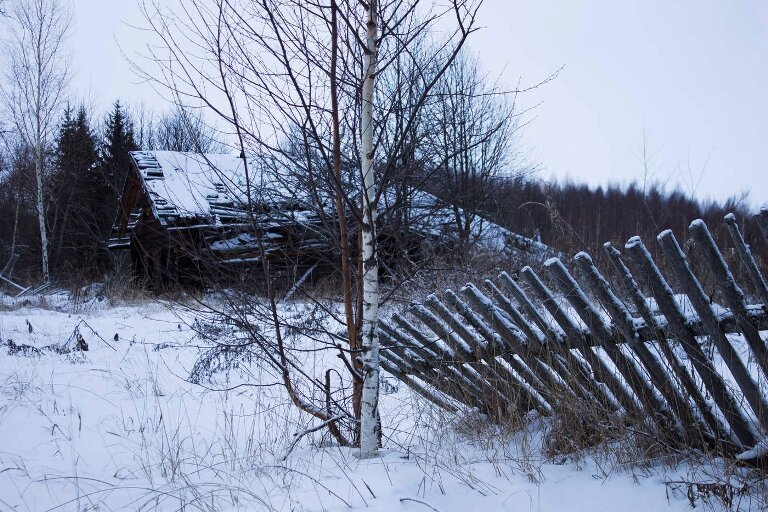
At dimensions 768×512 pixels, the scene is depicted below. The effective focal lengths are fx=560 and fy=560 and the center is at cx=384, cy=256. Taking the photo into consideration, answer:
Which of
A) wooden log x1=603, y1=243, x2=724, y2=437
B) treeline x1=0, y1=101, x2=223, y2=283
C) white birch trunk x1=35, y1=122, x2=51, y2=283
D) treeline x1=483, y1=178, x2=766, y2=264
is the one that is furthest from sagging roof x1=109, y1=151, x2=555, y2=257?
treeline x1=0, y1=101, x2=223, y2=283

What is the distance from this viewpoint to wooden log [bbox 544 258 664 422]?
2525 mm

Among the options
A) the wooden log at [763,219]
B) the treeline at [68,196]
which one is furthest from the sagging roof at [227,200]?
the treeline at [68,196]

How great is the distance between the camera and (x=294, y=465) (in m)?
2.95

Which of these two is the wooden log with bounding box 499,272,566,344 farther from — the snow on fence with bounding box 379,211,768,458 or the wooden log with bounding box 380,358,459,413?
the wooden log with bounding box 380,358,459,413

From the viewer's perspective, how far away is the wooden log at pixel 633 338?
2430 mm

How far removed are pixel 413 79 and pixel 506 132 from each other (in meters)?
13.1

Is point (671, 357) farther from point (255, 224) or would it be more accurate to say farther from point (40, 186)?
point (40, 186)

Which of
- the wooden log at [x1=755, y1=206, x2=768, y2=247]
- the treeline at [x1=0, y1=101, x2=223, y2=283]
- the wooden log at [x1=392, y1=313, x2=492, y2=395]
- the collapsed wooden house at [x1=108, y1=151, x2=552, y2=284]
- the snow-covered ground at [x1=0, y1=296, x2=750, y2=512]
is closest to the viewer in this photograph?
the wooden log at [x1=755, y1=206, x2=768, y2=247]

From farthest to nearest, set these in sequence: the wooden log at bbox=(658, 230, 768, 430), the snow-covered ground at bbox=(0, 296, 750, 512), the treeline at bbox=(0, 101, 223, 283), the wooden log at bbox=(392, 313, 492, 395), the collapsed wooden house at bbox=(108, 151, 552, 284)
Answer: the treeline at bbox=(0, 101, 223, 283), the wooden log at bbox=(392, 313, 492, 395), the collapsed wooden house at bbox=(108, 151, 552, 284), the snow-covered ground at bbox=(0, 296, 750, 512), the wooden log at bbox=(658, 230, 768, 430)

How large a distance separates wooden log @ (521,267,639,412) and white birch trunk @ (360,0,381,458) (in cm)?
76

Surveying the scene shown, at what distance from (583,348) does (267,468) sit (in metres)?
1.71

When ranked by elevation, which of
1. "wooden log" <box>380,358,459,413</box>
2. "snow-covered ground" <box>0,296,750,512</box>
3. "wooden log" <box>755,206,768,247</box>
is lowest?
"snow-covered ground" <box>0,296,750,512</box>

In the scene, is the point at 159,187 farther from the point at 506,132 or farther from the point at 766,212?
the point at 766,212

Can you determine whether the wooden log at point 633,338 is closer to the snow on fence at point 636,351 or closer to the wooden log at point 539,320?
Result: the snow on fence at point 636,351
